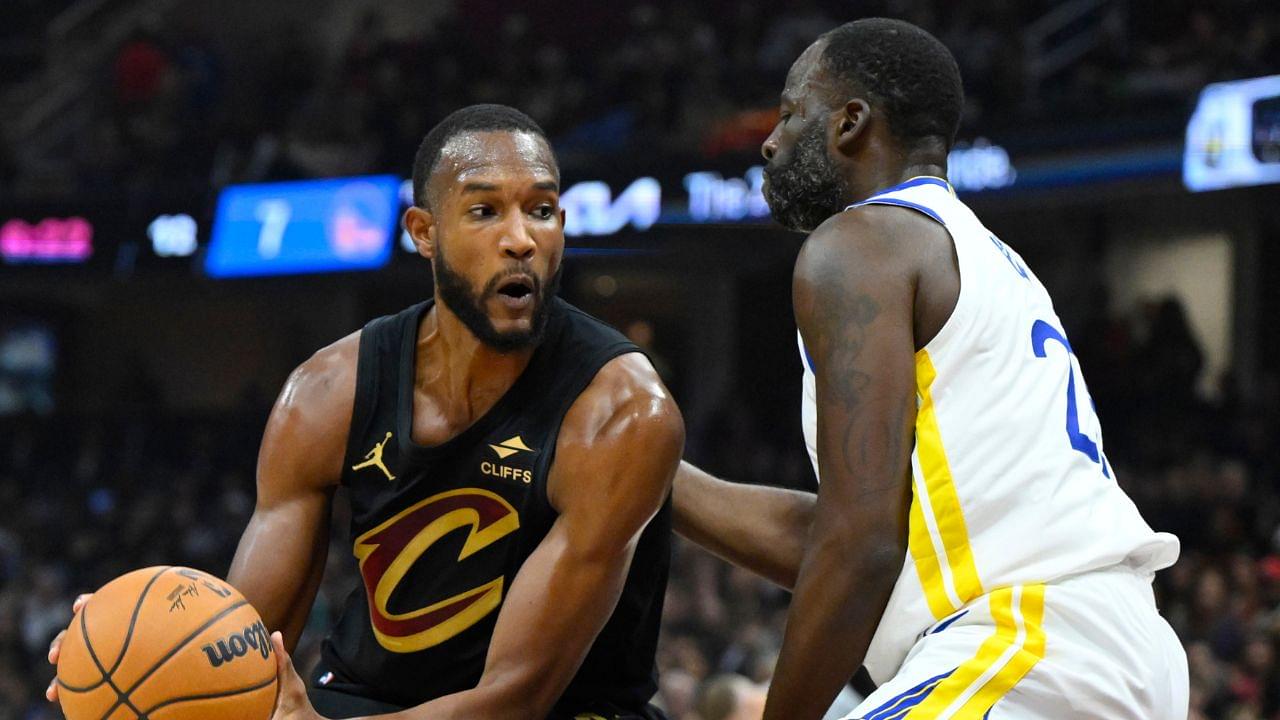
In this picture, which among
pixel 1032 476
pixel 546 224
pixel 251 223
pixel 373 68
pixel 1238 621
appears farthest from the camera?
pixel 373 68

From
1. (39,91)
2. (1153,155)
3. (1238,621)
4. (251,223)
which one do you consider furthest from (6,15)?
(1238,621)

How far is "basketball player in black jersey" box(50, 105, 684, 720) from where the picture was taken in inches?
118

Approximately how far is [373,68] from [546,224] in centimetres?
1313

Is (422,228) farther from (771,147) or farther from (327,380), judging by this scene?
(771,147)

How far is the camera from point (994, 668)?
8.21 ft

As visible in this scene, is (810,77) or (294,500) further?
(294,500)

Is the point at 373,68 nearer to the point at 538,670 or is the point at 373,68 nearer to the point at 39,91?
the point at 39,91

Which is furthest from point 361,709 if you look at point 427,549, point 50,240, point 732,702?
point 50,240

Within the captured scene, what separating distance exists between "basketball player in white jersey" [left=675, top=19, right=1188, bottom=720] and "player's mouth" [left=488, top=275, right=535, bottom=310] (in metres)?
0.63

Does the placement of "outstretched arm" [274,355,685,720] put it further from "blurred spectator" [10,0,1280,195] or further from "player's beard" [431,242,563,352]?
"blurred spectator" [10,0,1280,195]

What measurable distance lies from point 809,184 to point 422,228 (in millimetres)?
857

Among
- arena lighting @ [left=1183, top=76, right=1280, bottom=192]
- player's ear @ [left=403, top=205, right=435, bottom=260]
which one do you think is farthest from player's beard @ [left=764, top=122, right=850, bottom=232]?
arena lighting @ [left=1183, top=76, right=1280, bottom=192]

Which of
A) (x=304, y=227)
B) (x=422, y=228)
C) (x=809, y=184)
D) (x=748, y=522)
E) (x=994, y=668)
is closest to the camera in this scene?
(x=994, y=668)

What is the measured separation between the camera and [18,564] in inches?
551
